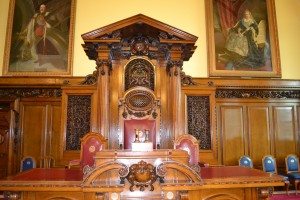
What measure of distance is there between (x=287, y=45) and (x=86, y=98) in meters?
5.65

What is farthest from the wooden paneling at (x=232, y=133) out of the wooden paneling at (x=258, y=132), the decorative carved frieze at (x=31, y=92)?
the decorative carved frieze at (x=31, y=92)

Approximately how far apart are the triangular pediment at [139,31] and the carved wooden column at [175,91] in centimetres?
33

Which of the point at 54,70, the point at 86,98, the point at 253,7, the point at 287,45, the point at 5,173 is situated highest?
the point at 253,7

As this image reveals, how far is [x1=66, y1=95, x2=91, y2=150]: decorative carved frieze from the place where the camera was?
5.96 metres

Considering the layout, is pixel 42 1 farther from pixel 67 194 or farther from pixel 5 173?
pixel 67 194

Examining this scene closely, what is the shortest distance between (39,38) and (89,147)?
13.4ft

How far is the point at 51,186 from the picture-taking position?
243 centimetres

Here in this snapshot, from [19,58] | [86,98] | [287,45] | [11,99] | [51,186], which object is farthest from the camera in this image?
[287,45]

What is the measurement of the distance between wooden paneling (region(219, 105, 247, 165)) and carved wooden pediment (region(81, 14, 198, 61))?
83.6 inches

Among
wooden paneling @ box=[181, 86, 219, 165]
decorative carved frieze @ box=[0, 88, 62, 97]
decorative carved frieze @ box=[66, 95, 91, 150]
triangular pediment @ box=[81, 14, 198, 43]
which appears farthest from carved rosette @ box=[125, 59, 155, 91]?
decorative carved frieze @ box=[0, 88, 62, 97]

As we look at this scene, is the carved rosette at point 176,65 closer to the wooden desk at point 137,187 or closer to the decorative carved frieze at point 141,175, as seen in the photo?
the wooden desk at point 137,187

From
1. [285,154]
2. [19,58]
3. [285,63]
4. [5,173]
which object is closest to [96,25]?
[19,58]

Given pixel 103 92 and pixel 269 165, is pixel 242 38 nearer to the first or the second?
pixel 269 165

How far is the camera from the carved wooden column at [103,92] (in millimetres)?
5445
